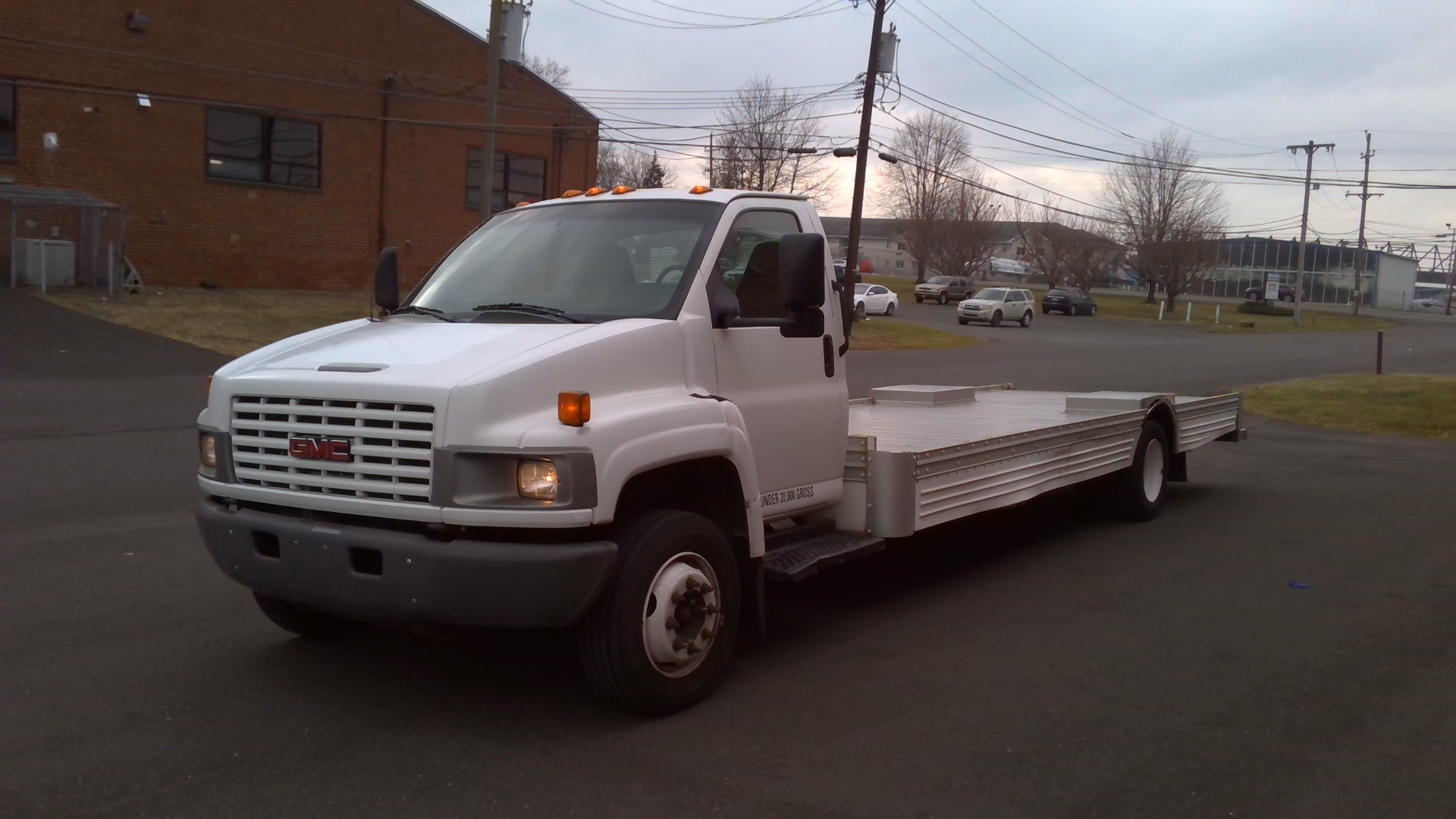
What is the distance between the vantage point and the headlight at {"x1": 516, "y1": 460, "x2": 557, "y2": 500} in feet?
14.2

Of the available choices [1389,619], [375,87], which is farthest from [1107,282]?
[1389,619]

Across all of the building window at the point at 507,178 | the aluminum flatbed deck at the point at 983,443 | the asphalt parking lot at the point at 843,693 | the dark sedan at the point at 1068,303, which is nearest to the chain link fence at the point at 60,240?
the building window at the point at 507,178

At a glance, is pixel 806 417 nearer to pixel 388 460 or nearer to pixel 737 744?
pixel 737 744

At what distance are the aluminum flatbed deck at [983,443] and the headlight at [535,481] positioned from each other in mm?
2307

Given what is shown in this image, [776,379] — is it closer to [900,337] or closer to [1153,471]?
[1153,471]

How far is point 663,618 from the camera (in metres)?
4.76

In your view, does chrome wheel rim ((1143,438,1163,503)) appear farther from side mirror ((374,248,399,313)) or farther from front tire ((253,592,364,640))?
front tire ((253,592,364,640))

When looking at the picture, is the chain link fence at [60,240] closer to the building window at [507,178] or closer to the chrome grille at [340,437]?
the building window at [507,178]

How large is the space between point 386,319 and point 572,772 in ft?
7.90

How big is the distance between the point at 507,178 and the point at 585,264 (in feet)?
108

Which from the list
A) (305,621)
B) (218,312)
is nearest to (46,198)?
(218,312)

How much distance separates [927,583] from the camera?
292 inches

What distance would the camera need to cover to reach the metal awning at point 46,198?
26359 millimetres

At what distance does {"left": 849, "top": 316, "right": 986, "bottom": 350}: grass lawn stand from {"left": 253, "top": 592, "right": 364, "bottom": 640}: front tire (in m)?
28.0
